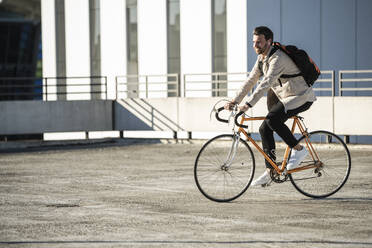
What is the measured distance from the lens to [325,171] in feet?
30.7

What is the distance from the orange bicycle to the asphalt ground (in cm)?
17

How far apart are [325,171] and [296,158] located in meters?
0.46

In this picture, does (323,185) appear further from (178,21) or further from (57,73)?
(57,73)

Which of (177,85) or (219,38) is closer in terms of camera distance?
(177,85)

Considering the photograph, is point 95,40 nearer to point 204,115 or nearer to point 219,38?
point 219,38

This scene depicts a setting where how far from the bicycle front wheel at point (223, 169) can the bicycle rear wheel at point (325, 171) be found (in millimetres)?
643

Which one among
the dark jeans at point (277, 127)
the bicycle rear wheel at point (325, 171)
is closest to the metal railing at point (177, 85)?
the bicycle rear wheel at point (325, 171)

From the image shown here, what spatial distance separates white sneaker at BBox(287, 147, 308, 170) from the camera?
9133mm

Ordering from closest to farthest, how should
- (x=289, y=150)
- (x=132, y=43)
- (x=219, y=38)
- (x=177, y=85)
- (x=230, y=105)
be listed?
(x=230, y=105) → (x=289, y=150) → (x=177, y=85) → (x=219, y=38) → (x=132, y=43)

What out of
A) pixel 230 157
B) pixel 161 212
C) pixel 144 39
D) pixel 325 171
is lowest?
pixel 161 212

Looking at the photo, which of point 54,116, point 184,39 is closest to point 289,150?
point 54,116

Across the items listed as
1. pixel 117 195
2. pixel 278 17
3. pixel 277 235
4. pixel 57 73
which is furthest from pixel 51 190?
pixel 57 73

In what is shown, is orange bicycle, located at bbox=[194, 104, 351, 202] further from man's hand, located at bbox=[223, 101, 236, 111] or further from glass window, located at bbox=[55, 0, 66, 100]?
glass window, located at bbox=[55, 0, 66, 100]

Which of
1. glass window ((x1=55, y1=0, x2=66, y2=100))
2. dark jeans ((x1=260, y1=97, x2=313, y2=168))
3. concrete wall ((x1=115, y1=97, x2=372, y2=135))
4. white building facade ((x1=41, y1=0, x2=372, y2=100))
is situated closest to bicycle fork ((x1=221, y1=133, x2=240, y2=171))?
dark jeans ((x1=260, y1=97, x2=313, y2=168))
